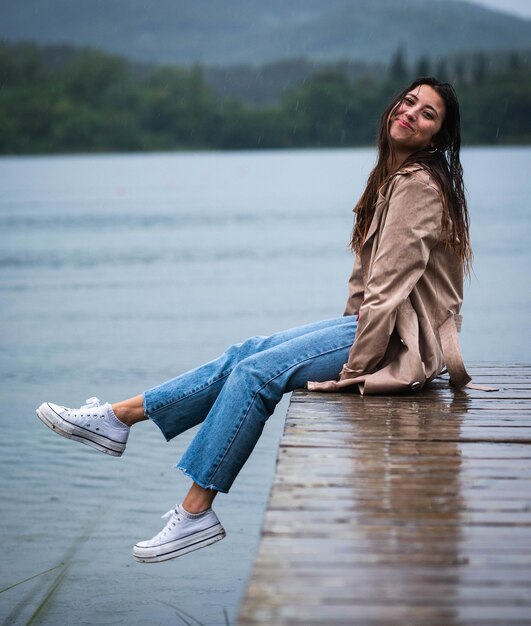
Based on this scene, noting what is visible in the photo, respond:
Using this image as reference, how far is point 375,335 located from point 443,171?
0.66m

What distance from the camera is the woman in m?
3.71

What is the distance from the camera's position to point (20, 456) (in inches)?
296

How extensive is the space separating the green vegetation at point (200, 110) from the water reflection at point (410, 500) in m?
109

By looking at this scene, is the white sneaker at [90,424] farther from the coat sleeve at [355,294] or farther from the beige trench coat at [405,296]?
the coat sleeve at [355,294]

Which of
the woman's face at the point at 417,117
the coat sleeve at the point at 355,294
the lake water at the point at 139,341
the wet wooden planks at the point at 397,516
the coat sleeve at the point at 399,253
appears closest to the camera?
the wet wooden planks at the point at 397,516

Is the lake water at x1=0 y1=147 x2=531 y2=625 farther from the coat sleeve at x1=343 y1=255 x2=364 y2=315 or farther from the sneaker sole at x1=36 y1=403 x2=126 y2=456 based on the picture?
the coat sleeve at x1=343 y1=255 x2=364 y2=315

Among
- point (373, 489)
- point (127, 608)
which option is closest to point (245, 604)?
point (373, 489)

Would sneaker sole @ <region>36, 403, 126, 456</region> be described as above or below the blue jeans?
below

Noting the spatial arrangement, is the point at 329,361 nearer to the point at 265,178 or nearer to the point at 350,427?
the point at 350,427

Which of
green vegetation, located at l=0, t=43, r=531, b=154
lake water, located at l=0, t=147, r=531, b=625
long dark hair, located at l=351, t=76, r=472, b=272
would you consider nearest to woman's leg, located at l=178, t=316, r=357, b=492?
long dark hair, located at l=351, t=76, r=472, b=272

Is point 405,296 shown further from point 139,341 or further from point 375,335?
point 139,341

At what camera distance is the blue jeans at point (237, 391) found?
11.9ft

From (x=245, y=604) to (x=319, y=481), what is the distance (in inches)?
34.0

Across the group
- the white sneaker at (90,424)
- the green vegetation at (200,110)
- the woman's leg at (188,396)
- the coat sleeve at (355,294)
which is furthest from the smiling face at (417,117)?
the green vegetation at (200,110)
